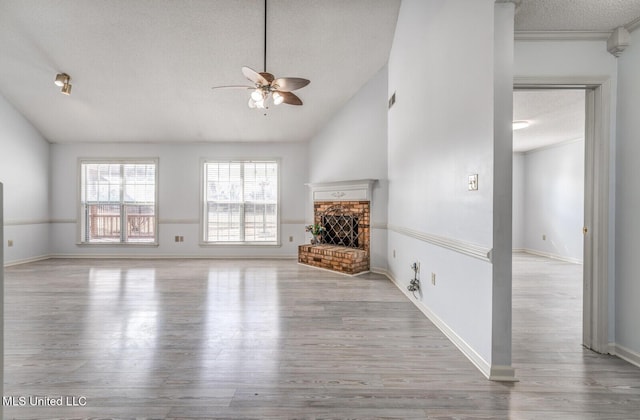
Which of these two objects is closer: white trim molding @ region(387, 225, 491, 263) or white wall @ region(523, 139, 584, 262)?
white trim molding @ region(387, 225, 491, 263)

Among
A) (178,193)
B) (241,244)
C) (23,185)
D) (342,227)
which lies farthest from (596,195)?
(23,185)

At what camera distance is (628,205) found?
83.3 inches

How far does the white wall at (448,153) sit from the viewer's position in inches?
78.0

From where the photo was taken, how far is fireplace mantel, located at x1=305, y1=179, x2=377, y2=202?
4930mm

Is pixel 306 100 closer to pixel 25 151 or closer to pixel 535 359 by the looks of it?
pixel 535 359

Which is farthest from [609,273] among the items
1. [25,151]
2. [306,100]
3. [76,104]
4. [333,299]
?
[25,151]

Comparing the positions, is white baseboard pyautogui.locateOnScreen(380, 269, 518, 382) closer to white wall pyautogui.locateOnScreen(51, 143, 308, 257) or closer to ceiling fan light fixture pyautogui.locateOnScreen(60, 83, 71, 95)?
white wall pyautogui.locateOnScreen(51, 143, 308, 257)

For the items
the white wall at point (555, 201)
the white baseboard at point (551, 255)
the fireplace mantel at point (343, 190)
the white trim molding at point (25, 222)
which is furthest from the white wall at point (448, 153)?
the white trim molding at point (25, 222)

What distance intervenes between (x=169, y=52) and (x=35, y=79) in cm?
259

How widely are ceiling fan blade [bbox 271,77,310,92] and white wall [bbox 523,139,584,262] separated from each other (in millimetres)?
6211

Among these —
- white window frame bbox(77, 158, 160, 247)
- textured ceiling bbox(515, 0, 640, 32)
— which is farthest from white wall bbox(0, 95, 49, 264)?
textured ceiling bbox(515, 0, 640, 32)

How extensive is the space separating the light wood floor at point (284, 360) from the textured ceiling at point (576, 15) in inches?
98.3

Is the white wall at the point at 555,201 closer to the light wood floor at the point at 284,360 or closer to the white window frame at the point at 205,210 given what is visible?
the light wood floor at the point at 284,360

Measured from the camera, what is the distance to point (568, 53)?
220 centimetres
